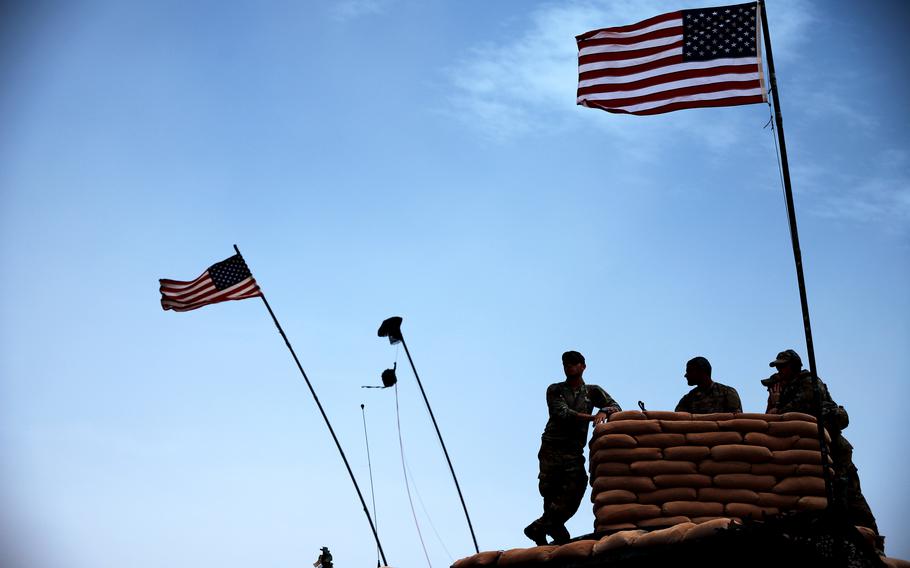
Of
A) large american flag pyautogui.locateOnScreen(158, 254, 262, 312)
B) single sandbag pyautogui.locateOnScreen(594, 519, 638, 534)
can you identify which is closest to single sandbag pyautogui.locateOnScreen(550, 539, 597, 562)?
Result: single sandbag pyautogui.locateOnScreen(594, 519, 638, 534)

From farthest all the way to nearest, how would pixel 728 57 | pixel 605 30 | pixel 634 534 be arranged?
pixel 605 30
pixel 728 57
pixel 634 534

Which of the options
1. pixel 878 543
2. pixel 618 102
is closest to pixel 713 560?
pixel 878 543

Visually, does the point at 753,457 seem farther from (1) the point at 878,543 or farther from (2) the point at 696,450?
(1) the point at 878,543

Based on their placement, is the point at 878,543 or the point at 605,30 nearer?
the point at 878,543

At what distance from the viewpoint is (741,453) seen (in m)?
10.1

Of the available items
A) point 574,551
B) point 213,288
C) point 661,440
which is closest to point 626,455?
point 661,440

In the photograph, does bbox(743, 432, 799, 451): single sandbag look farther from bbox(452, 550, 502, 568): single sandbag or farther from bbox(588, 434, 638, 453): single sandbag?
bbox(452, 550, 502, 568): single sandbag

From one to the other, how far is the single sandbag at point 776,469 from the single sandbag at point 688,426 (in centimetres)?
49

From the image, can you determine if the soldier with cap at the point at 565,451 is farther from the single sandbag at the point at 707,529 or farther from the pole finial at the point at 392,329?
the pole finial at the point at 392,329

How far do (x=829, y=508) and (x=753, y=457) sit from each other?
3.69ft

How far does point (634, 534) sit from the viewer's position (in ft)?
31.8

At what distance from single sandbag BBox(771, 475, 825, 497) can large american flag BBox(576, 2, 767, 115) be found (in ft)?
11.3

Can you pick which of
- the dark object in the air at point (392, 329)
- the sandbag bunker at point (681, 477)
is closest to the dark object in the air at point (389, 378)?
the dark object in the air at point (392, 329)

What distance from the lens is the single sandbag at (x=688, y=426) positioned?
33.9 ft
